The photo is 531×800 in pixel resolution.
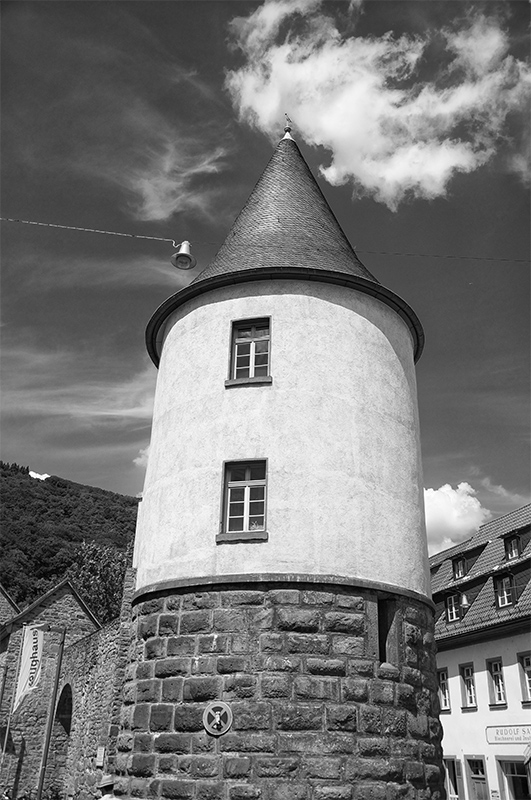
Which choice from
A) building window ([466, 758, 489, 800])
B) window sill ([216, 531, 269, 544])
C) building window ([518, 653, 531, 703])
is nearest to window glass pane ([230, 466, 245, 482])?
window sill ([216, 531, 269, 544])

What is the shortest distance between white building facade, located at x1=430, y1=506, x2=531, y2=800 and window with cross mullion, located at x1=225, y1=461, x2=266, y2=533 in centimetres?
1580

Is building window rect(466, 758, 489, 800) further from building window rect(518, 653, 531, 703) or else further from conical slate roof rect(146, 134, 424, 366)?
conical slate roof rect(146, 134, 424, 366)

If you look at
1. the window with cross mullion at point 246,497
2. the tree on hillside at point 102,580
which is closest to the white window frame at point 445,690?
A: the window with cross mullion at point 246,497

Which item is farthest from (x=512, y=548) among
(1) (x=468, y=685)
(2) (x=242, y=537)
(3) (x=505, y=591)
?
(2) (x=242, y=537)

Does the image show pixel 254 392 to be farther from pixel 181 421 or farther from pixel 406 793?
pixel 406 793

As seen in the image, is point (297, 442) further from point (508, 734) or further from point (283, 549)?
point (508, 734)

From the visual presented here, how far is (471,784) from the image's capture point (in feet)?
82.2

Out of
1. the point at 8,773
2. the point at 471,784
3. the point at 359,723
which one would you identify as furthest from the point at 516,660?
the point at 8,773

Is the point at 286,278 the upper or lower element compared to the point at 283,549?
upper

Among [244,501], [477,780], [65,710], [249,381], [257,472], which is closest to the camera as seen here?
[244,501]

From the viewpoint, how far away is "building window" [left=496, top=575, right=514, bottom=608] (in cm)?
2586

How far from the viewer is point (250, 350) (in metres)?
12.1

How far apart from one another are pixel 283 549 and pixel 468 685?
783 inches

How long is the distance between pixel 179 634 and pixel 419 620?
366 cm
